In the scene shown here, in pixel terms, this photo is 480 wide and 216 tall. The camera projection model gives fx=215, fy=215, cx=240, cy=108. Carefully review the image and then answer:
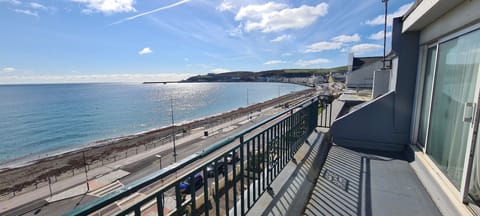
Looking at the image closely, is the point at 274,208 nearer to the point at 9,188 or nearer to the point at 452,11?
the point at 452,11

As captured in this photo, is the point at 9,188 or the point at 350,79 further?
the point at 350,79

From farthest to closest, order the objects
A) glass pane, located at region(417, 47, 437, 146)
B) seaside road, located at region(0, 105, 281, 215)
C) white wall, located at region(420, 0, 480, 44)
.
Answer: seaside road, located at region(0, 105, 281, 215) < glass pane, located at region(417, 47, 437, 146) < white wall, located at region(420, 0, 480, 44)

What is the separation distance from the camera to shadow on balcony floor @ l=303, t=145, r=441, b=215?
2.36m

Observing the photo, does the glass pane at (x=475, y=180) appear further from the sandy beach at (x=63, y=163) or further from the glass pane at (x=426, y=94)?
the sandy beach at (x=63, y=163)

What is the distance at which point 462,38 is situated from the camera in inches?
90.0

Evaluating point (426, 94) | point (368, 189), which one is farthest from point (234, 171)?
point (426, 94)

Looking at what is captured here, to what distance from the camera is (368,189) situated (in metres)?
2.79

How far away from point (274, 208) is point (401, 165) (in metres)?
2.59

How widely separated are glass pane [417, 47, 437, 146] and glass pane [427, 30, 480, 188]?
0.28 meters

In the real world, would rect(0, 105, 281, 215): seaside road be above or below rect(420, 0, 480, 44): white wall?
below

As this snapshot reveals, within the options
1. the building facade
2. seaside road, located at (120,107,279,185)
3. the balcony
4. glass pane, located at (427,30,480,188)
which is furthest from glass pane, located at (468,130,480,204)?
seaside road, located at (120,107,279,185)

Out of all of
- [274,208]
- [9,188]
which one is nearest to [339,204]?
[274,208]

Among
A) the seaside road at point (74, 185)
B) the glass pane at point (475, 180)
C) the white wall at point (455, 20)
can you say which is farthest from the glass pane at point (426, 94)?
the seaside road at point (74, 185)

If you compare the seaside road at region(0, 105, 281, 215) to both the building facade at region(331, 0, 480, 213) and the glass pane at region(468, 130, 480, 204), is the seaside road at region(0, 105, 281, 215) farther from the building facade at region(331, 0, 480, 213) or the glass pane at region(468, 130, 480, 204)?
the glass pane at region(468, 130, 480, 204)
